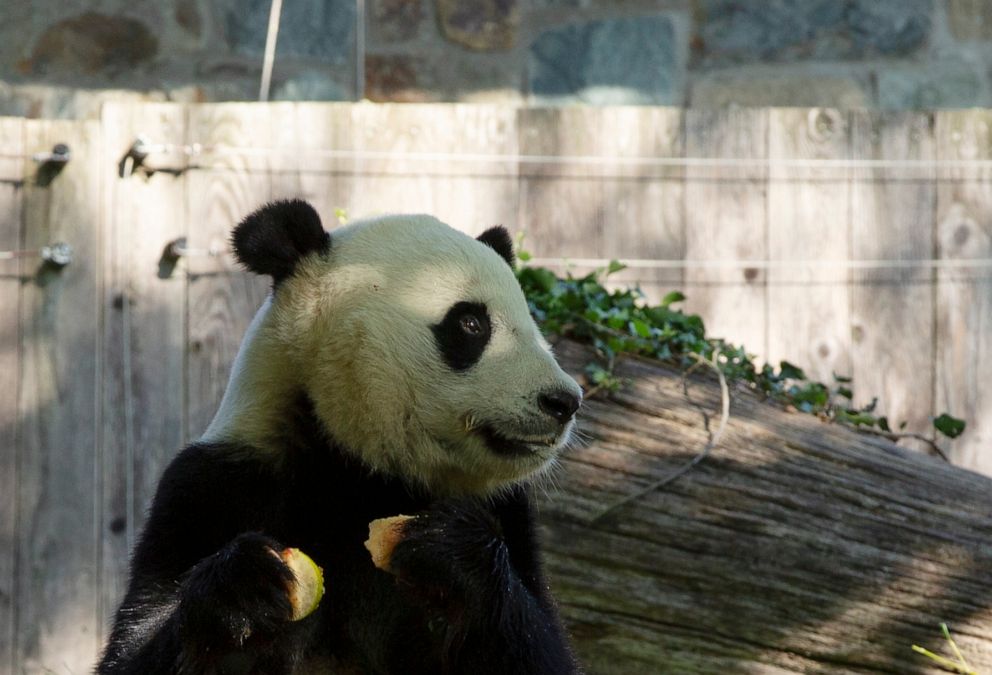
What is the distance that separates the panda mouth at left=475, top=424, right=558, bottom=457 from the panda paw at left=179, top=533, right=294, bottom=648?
0.69 meters

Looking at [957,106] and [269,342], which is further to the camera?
[957,106]

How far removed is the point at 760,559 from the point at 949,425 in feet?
5.64

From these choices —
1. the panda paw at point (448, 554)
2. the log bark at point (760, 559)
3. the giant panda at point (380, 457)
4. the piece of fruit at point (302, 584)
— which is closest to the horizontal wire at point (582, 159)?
the log bark at point (760, 559)

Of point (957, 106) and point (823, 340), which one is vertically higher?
point (957, 106)

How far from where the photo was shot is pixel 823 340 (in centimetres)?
677

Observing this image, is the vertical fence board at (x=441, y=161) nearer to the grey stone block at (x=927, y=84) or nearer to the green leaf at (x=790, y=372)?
the green leaf at (x=790, y=372)

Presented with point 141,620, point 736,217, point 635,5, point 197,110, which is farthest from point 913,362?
point 141,620

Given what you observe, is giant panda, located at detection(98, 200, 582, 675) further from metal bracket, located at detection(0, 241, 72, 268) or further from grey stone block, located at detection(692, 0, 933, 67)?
grey stone block, located at detection(692, 0, 933, 67)

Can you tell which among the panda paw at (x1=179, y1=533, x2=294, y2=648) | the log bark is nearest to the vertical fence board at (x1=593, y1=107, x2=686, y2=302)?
the log bark

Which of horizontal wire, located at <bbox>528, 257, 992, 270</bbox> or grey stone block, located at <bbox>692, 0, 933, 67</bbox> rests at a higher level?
grey stone block, located at <bbox>692, 0, 933, 67</bbox>

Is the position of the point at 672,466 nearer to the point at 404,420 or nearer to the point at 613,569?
the point at 613,569

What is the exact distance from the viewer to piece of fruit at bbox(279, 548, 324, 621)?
3051 millimetres

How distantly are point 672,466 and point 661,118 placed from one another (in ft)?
7.72

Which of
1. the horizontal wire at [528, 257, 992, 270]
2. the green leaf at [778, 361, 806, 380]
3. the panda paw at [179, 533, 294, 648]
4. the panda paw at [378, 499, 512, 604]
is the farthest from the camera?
the horizontal wire at [528, 257, 992, 270]
